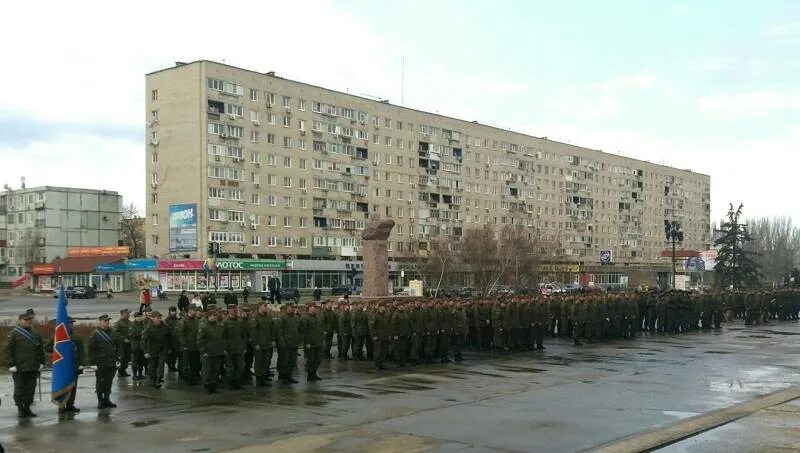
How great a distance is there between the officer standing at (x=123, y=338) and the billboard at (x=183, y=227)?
54517 millimetres

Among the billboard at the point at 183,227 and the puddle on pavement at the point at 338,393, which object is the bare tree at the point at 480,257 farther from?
the puddle on pavement at the point at 338,393

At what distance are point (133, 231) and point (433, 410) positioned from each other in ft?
351

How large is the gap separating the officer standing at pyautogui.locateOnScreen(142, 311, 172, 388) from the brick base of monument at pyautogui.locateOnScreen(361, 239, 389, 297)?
42.5 ft

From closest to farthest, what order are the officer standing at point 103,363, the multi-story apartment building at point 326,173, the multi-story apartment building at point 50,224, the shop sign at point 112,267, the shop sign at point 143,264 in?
the officer standing at point 103,363
the multi-story apartment building at point 326,173
the shop sign at point 143,264
the shop sign at point 112,267
the multi-story apartment building at point 50,224

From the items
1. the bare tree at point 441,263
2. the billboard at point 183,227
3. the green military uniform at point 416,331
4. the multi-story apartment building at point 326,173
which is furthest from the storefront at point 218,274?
the green military uniform at point 416,331

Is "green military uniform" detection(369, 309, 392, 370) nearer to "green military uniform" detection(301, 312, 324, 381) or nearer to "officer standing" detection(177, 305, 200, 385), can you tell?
"green military uniform" detection(301, 312, 324, 381)

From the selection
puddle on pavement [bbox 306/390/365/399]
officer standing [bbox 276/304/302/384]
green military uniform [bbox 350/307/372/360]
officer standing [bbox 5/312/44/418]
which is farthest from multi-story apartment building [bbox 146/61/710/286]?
officer standing [bbox 5/312/44/418]

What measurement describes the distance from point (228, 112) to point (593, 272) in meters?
59.2

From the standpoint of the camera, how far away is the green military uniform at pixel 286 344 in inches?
639

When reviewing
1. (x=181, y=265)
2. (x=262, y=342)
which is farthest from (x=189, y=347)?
(x=181, y=265)

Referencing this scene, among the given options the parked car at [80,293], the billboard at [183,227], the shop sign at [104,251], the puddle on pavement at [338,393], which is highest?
the billboard at [183,227]

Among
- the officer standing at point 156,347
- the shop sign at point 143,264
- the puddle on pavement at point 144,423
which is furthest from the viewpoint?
the shop sign at point 143,264

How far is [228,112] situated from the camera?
72.1 meters

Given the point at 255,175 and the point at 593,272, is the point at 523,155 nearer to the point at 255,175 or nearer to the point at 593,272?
the point at 593,272
